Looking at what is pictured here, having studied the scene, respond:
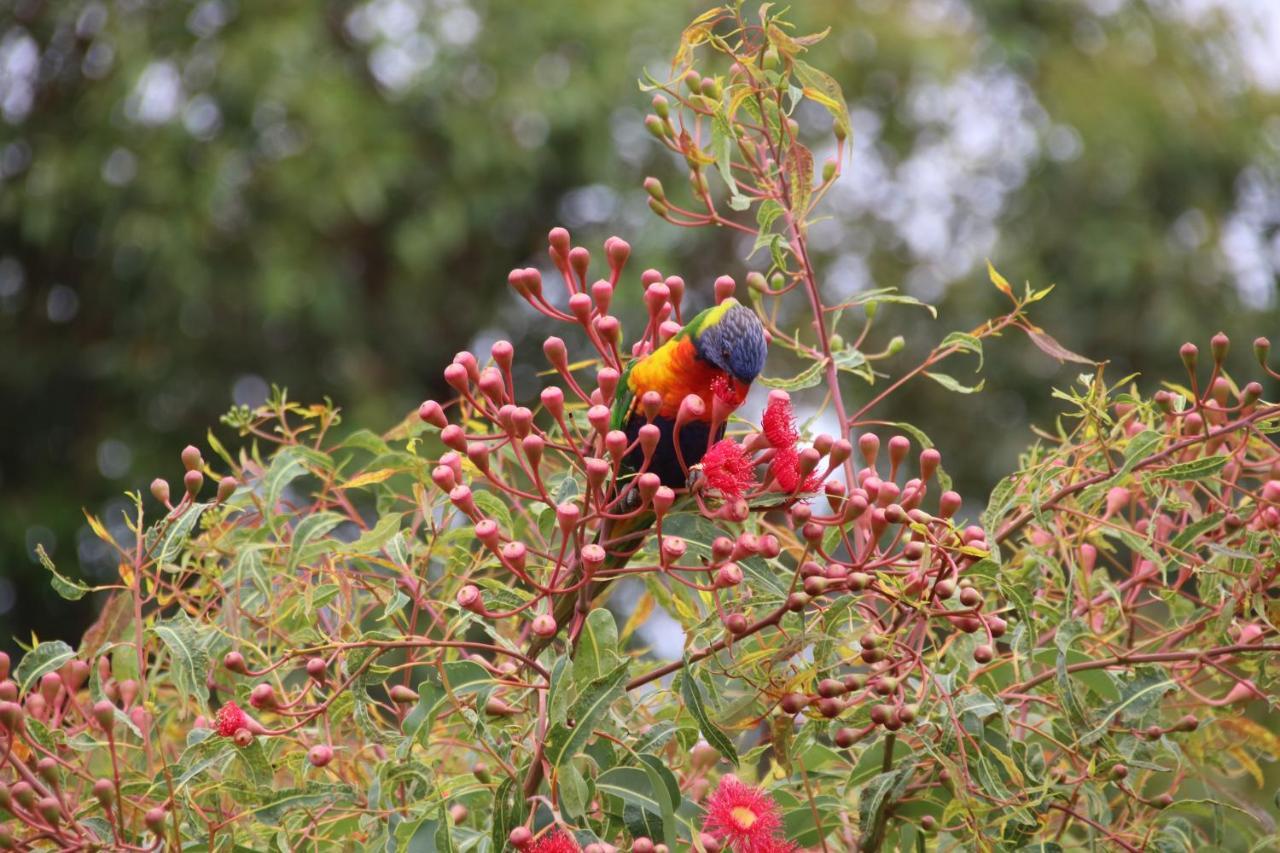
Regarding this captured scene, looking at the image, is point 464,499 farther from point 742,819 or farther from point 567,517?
point 742,819

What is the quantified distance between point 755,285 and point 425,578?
1.48 ft

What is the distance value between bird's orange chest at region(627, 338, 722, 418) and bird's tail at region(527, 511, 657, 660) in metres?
0.15

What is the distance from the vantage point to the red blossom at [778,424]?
1127mm

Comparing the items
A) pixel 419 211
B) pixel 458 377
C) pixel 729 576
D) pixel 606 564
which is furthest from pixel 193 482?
pixel 419 211

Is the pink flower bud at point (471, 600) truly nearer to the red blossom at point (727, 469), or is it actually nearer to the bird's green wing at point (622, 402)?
the red blossom at point (727, 469)

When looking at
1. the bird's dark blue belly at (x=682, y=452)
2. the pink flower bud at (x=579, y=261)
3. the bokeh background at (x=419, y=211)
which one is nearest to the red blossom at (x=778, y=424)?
the bird's dark blue belly at (x=682, y=452)

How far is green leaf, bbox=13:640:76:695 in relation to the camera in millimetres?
1149

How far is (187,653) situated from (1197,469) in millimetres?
862

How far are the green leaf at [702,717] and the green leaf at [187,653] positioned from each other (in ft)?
1.36

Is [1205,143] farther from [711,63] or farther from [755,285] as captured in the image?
[755,285]

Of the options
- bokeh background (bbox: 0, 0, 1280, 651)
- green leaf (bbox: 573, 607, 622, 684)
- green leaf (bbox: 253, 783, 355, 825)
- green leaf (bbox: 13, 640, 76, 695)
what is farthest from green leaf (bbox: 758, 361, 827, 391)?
bokeh background (bbox: 0, 0, 1280, 651)

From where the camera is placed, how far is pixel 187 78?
16.8ft

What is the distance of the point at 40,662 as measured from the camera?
117 cm

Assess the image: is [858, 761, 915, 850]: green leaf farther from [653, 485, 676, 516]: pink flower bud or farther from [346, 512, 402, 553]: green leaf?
[346, 512, 402, 553]: green leaf
